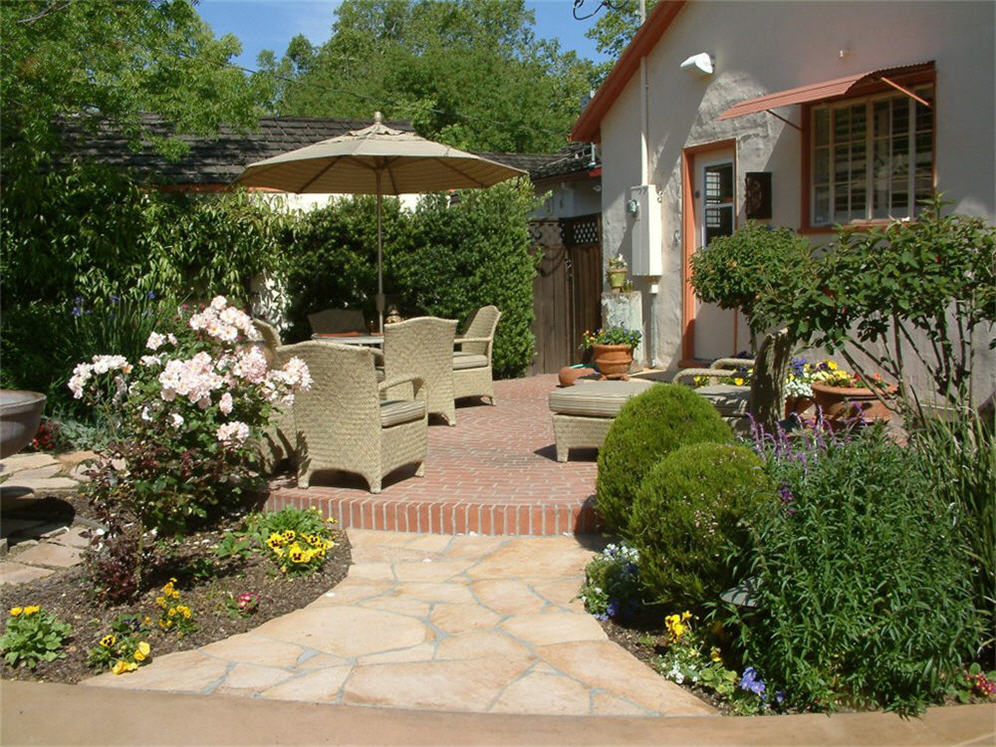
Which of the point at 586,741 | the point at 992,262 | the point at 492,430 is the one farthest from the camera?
the point at 492,430

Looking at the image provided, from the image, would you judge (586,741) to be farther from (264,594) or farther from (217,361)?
(217,361)

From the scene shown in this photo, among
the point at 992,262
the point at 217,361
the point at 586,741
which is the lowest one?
the point at 586,741

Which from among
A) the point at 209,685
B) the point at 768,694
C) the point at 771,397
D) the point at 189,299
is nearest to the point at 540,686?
the point at 768,694

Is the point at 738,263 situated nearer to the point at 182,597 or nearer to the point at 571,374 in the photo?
the point at 571,374

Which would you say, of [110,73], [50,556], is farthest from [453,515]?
[110,73]

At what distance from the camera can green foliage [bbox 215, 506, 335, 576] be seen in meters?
4.97

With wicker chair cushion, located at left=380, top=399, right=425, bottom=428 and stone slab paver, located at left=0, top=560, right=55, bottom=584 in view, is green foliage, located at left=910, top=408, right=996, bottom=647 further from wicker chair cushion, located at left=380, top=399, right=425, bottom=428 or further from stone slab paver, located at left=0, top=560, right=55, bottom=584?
stone slab paver, located at left=0, top=560, right=55, bottom=584

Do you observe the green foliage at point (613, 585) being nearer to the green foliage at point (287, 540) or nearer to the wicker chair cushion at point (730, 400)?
the green foliage at point (287, 540)

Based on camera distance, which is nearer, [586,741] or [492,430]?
[586,741]

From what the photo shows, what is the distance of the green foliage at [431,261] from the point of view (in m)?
11.4

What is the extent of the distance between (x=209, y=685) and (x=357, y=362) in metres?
2.54

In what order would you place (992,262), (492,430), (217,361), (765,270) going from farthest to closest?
(492,430) → (765,270) → (217,361) → (992,262)

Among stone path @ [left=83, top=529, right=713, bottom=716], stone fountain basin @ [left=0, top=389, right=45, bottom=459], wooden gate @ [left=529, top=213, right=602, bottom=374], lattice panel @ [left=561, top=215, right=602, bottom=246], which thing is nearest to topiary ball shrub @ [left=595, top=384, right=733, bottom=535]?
stone path @ [left=83, top=529, right=713, bottom=716]

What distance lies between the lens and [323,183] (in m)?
9.99
